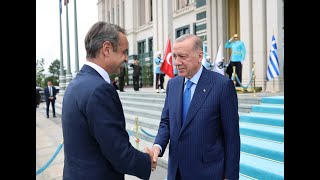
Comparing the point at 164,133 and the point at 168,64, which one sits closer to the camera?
the point at 164,133

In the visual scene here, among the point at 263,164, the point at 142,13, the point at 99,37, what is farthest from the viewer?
the point at 142,13

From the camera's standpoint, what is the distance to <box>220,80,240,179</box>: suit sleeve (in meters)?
2.15

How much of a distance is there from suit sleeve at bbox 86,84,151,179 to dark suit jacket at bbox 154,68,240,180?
62 cm

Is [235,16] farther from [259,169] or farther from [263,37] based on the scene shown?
[259,169]

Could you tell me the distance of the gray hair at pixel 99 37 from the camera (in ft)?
5.72

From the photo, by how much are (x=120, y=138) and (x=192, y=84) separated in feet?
3.01

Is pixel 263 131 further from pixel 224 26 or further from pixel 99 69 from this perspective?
pixel 224 26

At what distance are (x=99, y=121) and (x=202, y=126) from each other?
86 cm

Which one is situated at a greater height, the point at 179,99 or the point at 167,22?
the point at 167,22

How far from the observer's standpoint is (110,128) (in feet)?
5.32

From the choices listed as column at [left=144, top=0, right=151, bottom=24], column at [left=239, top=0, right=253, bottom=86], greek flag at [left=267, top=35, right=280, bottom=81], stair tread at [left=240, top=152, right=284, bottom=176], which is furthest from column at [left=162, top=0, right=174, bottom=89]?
column at [left=144, top=0, right=151, bottom=24]

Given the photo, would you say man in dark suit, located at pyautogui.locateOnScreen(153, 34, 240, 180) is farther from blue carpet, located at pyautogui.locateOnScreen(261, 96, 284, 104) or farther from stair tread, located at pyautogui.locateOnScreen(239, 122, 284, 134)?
blue carpet, located at pyautogui.locateOnScreen(261, 96, 284, 104)

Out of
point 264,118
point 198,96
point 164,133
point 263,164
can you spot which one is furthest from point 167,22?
point 198,96

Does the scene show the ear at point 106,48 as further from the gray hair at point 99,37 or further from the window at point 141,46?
the window at point 141,46
